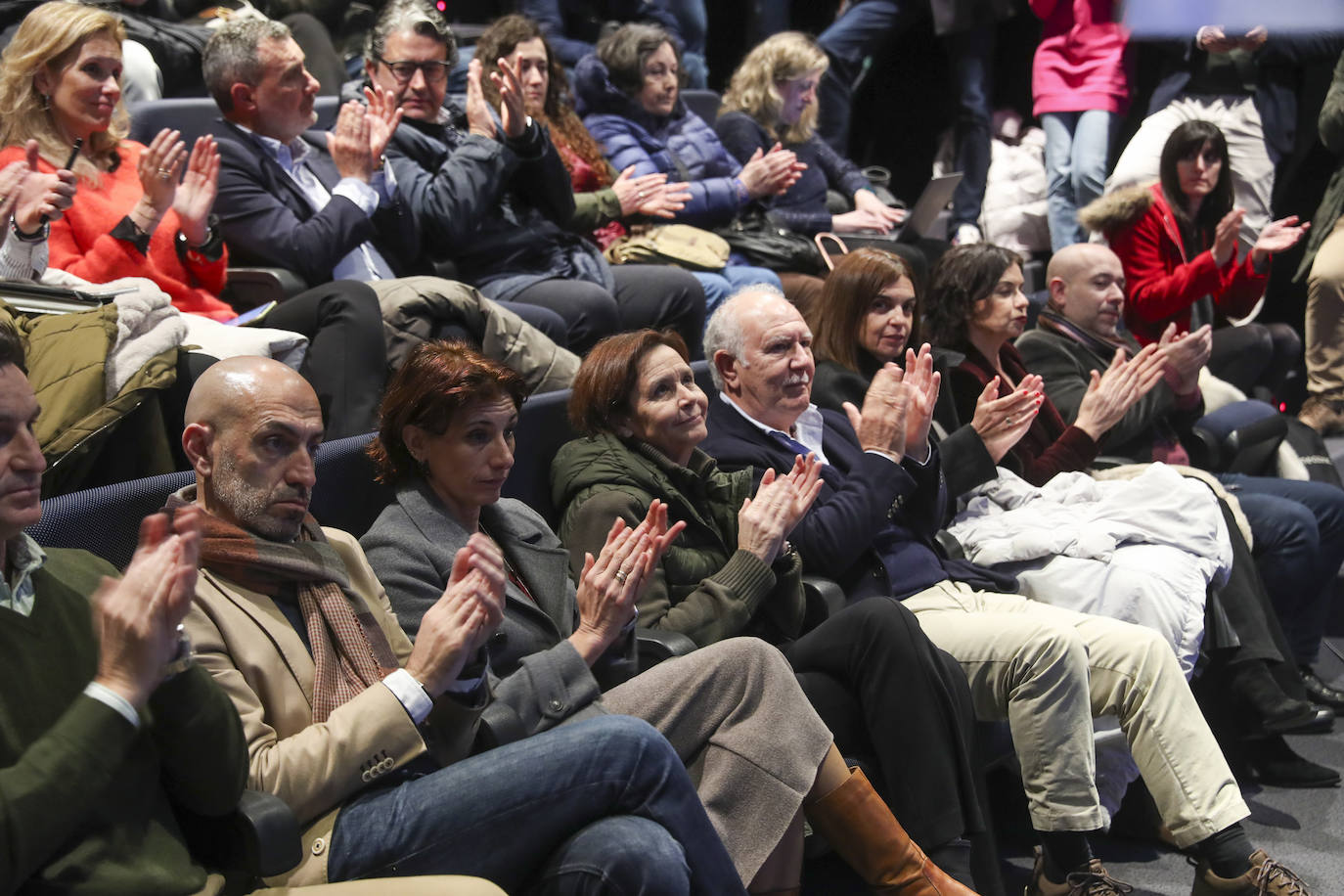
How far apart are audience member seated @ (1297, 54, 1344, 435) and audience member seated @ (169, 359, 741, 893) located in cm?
371

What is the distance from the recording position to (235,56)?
10.3 feet

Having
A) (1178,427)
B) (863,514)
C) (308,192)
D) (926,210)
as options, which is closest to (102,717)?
(863,514)

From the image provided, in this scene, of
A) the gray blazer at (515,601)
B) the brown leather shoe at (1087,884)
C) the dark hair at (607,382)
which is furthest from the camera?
the dark hair at (607,382)

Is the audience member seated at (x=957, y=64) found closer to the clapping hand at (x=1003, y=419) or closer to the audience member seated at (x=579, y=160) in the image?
the audience member seated at (x=579, y=160)

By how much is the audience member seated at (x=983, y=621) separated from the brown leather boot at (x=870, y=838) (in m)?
0.45

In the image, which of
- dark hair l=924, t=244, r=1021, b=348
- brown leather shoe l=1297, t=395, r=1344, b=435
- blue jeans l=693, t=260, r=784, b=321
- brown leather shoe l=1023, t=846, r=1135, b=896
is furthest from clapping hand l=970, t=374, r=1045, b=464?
brown leather shoe l=1297, t=395, r=1344, b=435

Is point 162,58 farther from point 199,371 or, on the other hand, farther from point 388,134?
point 199,371

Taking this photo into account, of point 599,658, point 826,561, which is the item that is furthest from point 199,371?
point 826,561

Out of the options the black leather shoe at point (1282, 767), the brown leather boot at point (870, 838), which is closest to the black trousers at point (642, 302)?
the brown leather boot at point (870, 838)

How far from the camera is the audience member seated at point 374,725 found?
5.71 ft

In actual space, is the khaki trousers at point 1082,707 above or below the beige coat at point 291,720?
below

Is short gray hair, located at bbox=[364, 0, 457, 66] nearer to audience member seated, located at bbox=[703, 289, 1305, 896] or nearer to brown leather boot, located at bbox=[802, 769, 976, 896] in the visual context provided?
audience member seated, located at bbox=[703, 289, 1305, 896]

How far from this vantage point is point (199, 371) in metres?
2.33

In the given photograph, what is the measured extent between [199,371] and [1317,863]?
7.59 feet
